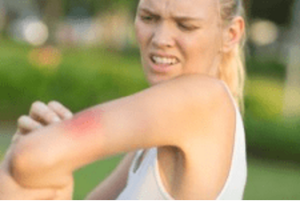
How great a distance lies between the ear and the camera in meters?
2.30

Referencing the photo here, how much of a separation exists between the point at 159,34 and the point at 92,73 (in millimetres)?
13087

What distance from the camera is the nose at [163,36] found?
2014mm

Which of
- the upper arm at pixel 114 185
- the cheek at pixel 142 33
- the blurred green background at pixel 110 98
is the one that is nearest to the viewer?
the cheek at pixel 142 33


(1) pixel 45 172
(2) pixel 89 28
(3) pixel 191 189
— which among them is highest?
(1) pixel 45 172

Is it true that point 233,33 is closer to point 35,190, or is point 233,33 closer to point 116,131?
point 116,131

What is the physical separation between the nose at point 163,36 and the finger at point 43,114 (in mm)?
427

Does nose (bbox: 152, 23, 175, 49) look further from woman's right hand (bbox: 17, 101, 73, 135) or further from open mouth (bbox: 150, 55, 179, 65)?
woman's right hand (bbox: 17, 101, 73, 135)

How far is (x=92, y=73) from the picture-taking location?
1505 centimetres

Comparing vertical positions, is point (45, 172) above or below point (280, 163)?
above

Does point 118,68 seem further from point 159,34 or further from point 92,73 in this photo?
point 159,34

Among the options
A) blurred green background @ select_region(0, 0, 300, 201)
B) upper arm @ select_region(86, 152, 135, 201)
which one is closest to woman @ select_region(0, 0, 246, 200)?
upper arm @ select_region(86, 152, 135, 201)

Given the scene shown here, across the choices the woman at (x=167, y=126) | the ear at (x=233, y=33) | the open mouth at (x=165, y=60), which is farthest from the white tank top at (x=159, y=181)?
the ear at (x=233, y=33)

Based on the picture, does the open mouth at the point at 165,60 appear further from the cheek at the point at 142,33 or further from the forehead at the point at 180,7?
the forehead at the point at 180,7

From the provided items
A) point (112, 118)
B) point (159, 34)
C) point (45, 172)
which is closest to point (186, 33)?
point (159, 34)
